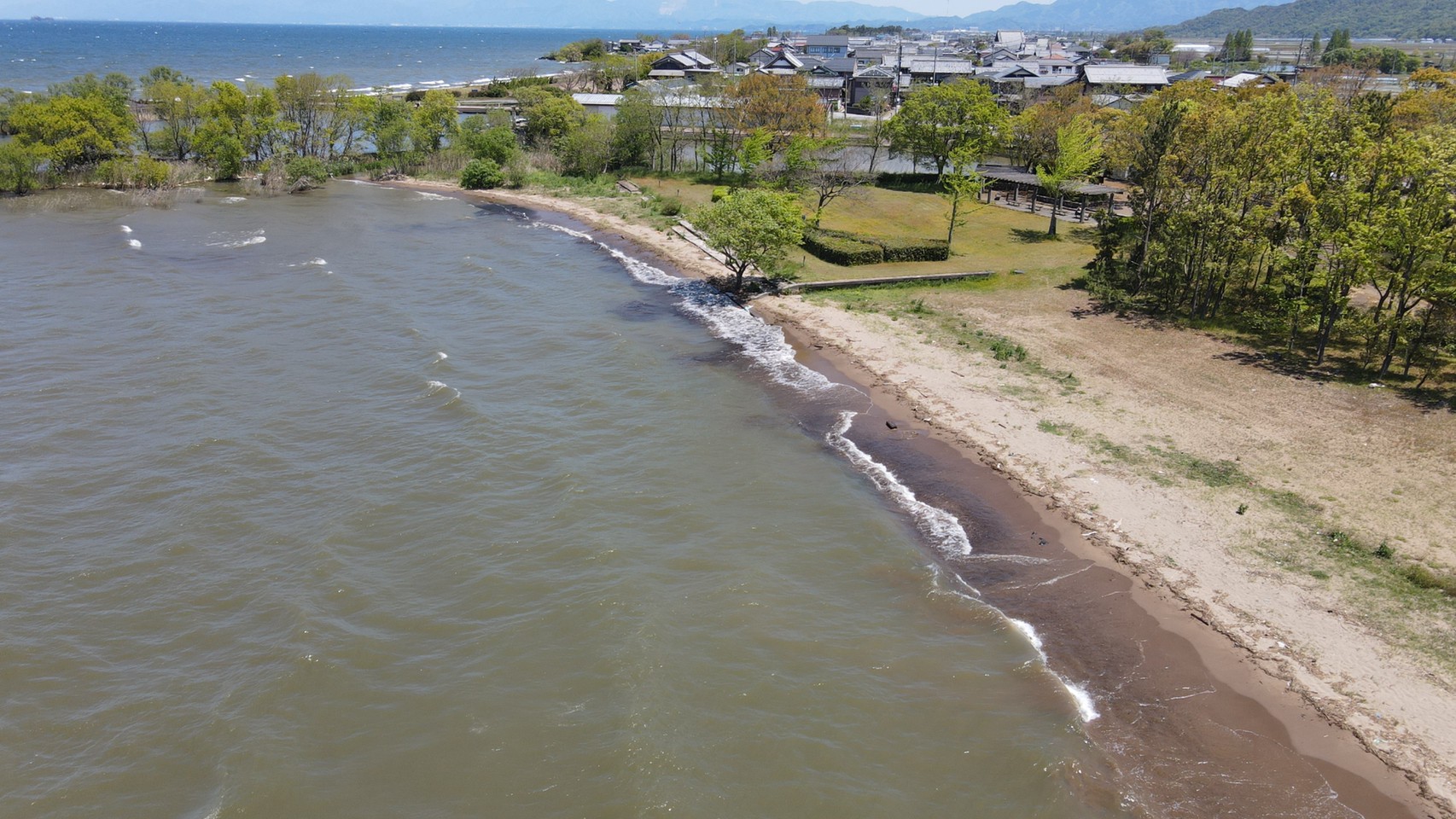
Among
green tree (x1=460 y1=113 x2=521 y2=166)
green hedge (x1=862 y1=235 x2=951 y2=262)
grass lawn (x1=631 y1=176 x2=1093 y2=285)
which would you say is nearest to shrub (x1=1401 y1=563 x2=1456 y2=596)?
grass lawn (x1=631 y1=176 x2=1093 y2=285)

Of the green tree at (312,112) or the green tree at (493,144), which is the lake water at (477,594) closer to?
the green tree at (493,144)

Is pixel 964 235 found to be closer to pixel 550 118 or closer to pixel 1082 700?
pixel 1082 700

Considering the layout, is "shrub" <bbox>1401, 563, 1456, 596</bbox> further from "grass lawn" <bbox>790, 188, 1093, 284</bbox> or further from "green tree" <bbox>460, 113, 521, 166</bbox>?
"green tree" <bbox>460, 113, 521, 166</bbox>

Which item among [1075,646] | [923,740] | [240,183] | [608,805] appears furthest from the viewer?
[240,183]

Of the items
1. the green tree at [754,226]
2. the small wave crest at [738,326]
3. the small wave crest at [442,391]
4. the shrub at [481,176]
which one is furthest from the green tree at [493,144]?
the small wave crest at [442,391]

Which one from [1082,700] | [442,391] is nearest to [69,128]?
[442,391]

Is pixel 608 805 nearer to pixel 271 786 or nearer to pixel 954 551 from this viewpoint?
pixel 271 786

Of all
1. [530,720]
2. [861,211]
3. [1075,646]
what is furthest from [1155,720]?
[861,211]
